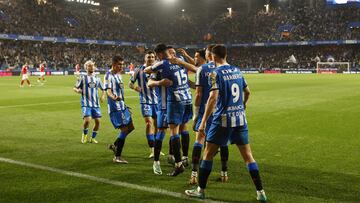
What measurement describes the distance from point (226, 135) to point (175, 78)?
2132 millimetres

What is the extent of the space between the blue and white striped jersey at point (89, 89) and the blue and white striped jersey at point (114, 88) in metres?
2.03

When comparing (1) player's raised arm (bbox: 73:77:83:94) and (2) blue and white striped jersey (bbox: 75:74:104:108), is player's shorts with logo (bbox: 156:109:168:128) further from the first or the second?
(1) player's raised arm (bbox: 73:77:83:94)

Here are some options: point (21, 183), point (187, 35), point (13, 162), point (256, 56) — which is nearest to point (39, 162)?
point (13, 162)

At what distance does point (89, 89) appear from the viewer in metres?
11.2

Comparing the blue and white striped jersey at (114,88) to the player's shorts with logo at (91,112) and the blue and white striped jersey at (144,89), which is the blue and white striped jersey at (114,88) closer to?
the blue and white striped jersey at (144,89)

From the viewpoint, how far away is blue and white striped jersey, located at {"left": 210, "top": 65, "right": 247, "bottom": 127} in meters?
5.66

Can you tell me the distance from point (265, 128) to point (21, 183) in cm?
812

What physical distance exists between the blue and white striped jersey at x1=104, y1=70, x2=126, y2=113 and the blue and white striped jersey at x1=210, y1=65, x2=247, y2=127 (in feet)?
11.6

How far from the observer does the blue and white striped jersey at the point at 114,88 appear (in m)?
8.77

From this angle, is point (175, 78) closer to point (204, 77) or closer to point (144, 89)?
point (204, 77)

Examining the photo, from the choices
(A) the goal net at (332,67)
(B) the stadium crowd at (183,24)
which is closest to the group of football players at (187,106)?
(B) the stadium crowd at (183,24)

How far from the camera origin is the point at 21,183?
6.86 m

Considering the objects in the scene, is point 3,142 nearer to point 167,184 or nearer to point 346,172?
point 167,184

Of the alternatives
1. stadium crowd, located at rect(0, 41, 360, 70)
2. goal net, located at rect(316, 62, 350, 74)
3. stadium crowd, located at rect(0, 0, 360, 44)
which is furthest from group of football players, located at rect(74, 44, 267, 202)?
goal net, located at rect(316, 62, 350, 74)
